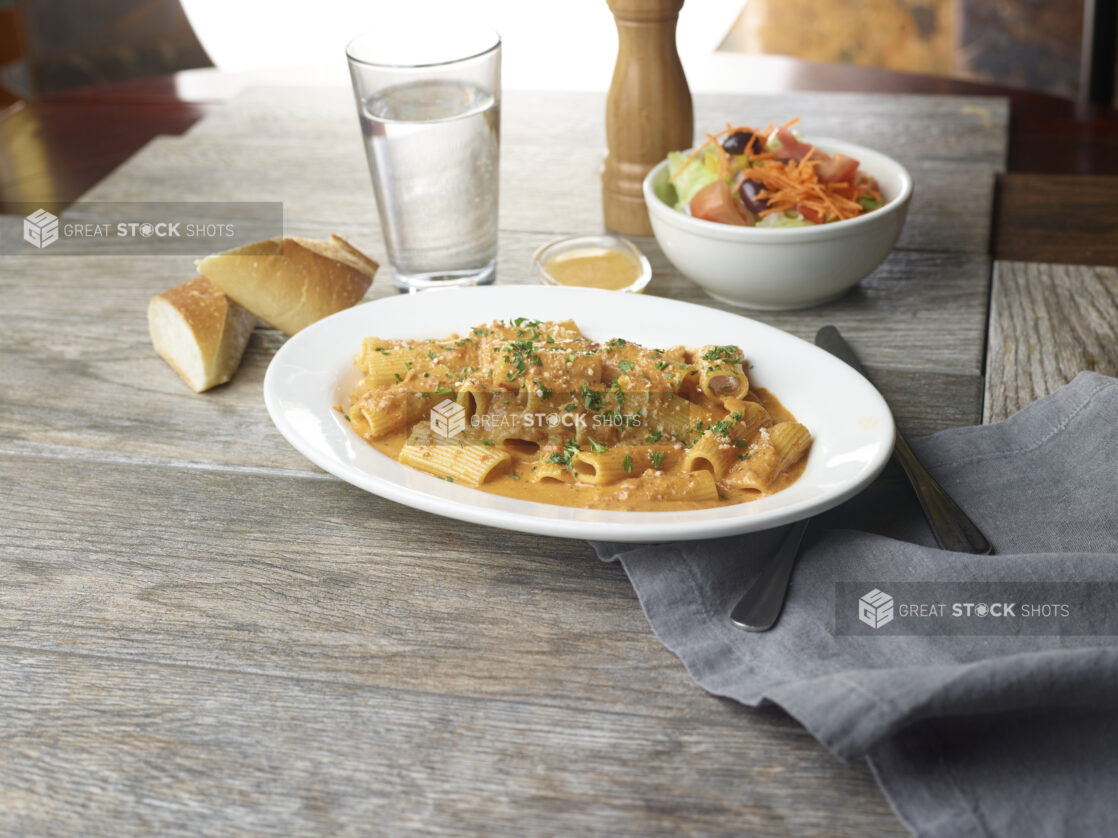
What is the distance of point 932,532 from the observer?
4.28 ft

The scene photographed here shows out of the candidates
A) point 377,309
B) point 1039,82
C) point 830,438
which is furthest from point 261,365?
point 1039,82

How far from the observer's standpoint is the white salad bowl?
5.75 feet

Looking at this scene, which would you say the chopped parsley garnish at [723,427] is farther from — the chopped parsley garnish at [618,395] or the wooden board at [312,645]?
the wooden board at [312,645]

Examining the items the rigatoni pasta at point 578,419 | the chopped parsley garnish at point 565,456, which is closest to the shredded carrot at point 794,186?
the rigatoni pasta at point 578,419

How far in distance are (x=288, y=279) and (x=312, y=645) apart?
2.70ft

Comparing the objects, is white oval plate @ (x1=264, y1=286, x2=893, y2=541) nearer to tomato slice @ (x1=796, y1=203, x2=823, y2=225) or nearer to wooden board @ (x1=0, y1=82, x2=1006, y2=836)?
wooden board @ (x1=0, y1=82, x2=1006, y2=836)

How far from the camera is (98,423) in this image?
166cm

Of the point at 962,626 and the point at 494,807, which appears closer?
the point at 494,807

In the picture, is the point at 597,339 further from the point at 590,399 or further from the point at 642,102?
the point at 642,102

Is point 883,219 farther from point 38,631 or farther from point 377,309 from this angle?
point 38,631

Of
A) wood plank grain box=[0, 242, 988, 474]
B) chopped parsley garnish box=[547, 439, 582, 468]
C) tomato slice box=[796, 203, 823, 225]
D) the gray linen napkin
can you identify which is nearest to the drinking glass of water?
wood plank grain box=[0, 242, 988, 474]

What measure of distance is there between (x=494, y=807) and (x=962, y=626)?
544 mm

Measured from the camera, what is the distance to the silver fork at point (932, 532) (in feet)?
3.86

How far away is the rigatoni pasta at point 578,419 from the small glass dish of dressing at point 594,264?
0.35m
